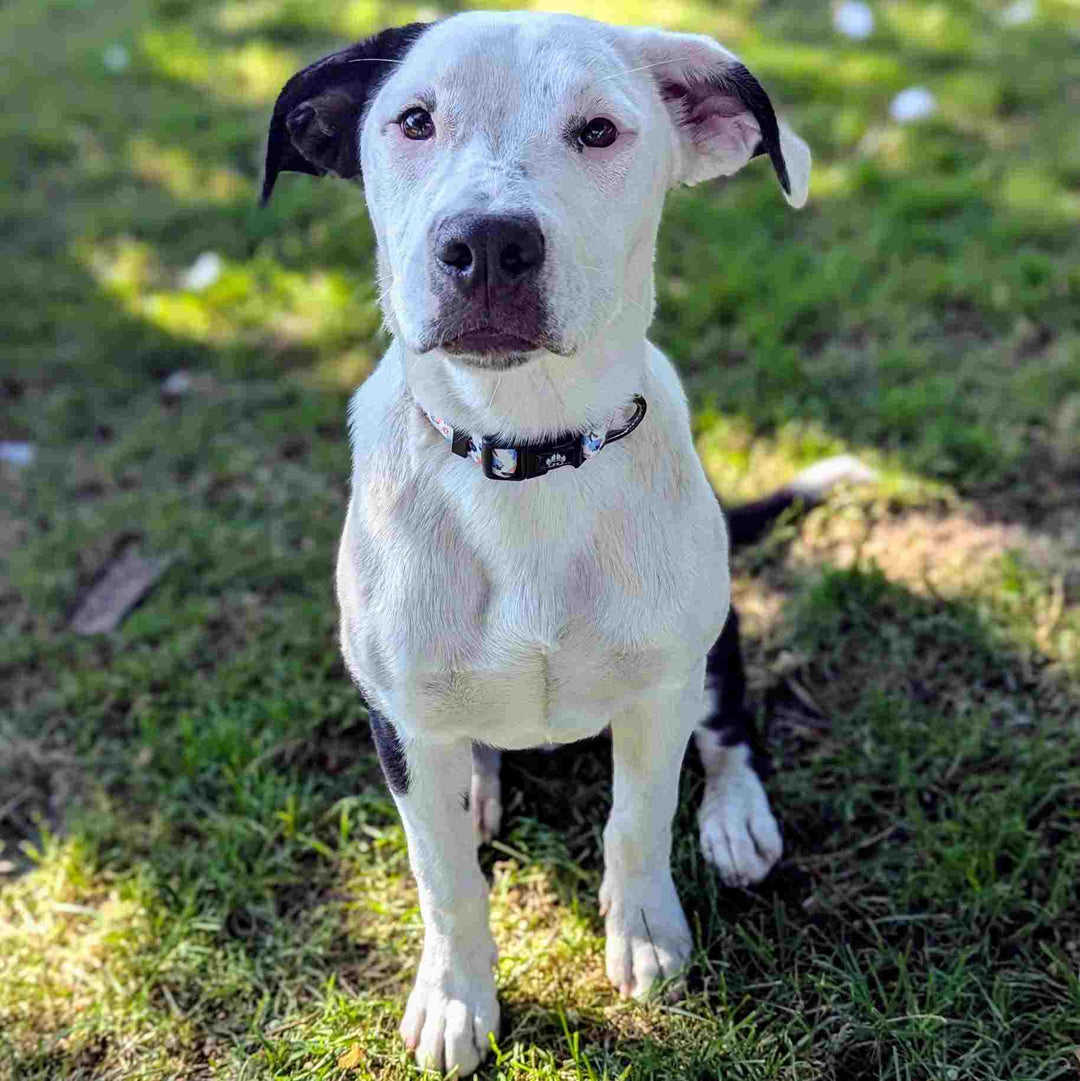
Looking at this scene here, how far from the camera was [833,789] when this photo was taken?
9.47ft

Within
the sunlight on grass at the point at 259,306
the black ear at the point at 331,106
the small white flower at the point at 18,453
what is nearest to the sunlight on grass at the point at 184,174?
the sunlight on grass at the point at 259,306

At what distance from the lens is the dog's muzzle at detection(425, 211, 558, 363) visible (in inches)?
67.7

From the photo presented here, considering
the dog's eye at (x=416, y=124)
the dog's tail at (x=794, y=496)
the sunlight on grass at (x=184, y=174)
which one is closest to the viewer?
the dog's eye at (x=416, y=124)

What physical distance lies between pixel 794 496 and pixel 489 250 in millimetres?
2029

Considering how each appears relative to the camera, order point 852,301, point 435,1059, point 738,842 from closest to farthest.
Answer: point 435,1059, point 738,842, point 852,301

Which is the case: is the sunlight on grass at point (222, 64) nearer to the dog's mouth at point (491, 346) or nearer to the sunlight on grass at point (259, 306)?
the sunlight on grass at point (259, 306)

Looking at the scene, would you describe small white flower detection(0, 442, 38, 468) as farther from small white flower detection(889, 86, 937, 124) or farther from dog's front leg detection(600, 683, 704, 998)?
small white flower detection(889, 86, 937, 124)

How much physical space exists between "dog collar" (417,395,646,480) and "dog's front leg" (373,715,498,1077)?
545 millimetres

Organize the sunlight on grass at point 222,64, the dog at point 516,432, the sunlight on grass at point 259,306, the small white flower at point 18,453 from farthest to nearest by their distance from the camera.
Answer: the sunlight on grass at point 222,64
the sunlight on grass at point 259,306
the small white flower at point 18,453
the dog at point 516,432

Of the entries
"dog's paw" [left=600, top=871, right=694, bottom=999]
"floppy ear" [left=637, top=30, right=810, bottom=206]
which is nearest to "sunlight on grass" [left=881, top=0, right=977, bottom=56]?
"floppy ear" [left=637, top=30, right=810, bottom=206]

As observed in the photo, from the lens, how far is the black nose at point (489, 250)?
5.63 feet

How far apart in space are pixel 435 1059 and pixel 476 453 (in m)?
1.20

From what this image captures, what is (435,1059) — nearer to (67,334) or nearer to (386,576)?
(386,576)

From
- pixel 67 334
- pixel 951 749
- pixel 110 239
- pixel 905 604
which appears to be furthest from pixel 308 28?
pixel 951 749
